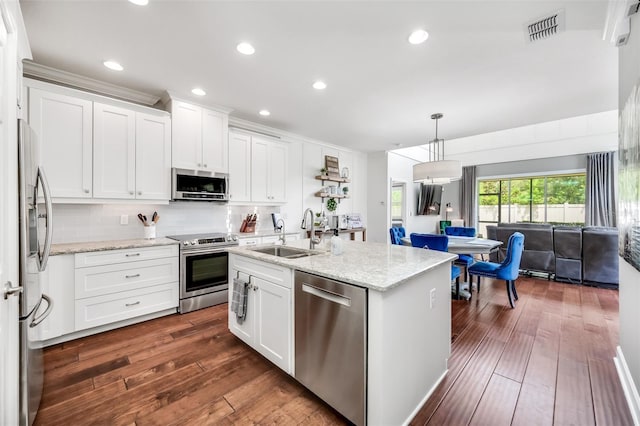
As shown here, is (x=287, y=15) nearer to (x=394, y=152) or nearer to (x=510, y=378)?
(x=510, y=378)

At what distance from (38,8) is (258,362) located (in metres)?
3.13

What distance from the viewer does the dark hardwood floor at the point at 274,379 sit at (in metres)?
1.66

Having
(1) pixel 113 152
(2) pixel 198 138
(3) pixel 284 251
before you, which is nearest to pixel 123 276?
(1) pixel 113 152

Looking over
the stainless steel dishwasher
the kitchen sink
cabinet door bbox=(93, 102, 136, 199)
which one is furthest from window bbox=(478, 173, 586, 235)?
cabinet door bbox=(93, 102, 136, 199)

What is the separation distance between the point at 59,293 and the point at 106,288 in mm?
344

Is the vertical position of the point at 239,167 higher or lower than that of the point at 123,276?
higher

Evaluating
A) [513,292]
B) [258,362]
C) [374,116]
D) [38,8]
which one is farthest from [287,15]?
[513,292]

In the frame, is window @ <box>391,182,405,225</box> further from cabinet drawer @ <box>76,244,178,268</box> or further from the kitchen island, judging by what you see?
cabinet drawer @ <box>76,244,178,268</box>

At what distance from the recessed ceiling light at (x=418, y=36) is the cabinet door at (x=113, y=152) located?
306cm

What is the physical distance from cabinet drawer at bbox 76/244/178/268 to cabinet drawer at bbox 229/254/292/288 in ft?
3.63

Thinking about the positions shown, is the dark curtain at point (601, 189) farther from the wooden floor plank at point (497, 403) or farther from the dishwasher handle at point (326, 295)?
the dishwasher handle at point (326, 295)

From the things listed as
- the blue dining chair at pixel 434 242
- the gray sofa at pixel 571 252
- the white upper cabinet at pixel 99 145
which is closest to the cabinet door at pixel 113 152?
the white upper cabinet at pixel 99 145

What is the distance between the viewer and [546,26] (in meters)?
2.03

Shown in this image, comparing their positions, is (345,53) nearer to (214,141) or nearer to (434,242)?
(214,141)
